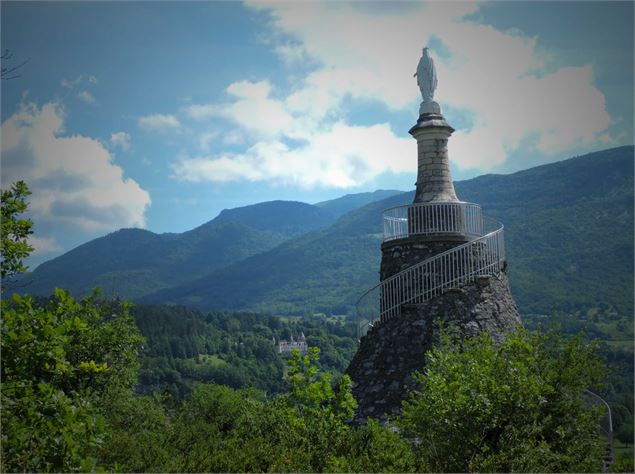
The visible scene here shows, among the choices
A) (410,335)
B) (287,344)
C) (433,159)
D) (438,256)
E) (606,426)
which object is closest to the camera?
(606,426)

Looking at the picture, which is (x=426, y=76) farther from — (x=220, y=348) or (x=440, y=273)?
(x=220, y=348)

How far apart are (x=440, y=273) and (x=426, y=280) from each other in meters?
0.52

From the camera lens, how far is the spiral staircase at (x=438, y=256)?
24047 millimetres

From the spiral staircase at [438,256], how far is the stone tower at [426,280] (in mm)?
33

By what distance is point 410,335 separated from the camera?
23297 millimetres

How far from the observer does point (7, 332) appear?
34.2 feet

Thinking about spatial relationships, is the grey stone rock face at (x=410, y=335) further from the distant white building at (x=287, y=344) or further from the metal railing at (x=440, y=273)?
the distant white building at (x=287, y=344)

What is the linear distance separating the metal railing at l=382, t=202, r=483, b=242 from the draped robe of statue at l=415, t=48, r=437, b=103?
425 centimetres

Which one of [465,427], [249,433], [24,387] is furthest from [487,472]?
[24,387]

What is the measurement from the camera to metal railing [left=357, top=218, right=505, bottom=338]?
24.0m

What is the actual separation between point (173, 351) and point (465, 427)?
131535 millimetres

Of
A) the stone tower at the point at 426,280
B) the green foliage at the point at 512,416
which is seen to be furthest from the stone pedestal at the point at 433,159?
the green foliage at the point at 512,416

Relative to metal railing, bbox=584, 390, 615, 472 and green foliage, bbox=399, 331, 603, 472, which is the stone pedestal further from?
green foliage, bbox=399, 331, 603, 472

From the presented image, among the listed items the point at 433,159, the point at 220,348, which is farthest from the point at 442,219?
the point at 220,348
